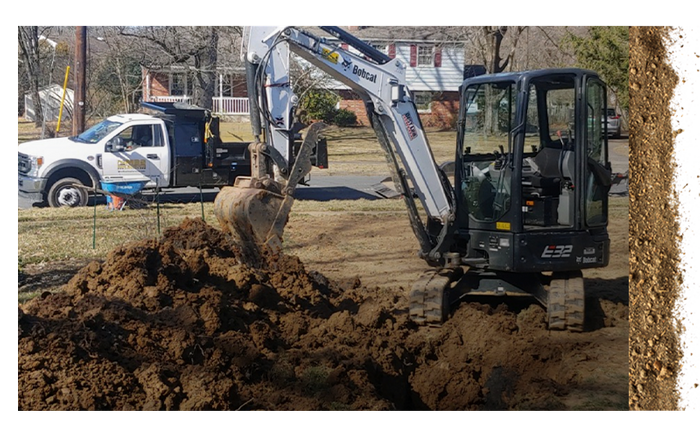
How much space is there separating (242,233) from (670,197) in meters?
6.98

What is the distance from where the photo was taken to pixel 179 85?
40969 millimetres

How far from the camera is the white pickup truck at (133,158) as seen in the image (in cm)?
1744

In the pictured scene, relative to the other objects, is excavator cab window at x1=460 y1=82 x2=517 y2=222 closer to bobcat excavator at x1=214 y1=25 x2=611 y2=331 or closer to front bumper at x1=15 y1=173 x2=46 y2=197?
bobcat excavator at x1=214 y1=25 x2=611 y2=331

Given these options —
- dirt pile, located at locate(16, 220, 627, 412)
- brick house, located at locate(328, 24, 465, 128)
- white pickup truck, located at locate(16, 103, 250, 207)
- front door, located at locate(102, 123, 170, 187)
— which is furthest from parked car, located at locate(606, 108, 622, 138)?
dirt pile, located at locate(16, 220, 627, 412)

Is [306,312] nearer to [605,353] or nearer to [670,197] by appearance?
[605,353]

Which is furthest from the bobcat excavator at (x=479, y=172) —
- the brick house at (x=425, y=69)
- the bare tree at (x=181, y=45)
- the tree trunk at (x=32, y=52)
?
the brick house at (x=425, y=69)

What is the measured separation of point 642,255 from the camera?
11.2 ft

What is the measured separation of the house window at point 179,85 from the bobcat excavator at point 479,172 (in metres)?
28.7

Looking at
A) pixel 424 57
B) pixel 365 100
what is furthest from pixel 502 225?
pixel 424 57

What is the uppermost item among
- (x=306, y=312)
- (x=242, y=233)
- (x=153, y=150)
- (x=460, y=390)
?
(x=153, y=150)

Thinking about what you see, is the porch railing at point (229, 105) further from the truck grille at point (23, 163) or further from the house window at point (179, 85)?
the truck grille at point (23, 163)

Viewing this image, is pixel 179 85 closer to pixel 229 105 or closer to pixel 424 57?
pixel 229 105

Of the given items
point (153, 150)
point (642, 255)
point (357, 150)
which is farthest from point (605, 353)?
point (357, 150)

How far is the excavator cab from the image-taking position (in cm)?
912
